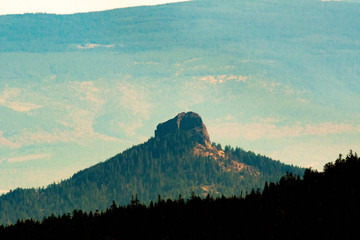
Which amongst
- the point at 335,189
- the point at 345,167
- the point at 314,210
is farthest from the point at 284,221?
the point at 345,167

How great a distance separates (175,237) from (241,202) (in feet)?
83.1

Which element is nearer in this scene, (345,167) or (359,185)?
(359,185)

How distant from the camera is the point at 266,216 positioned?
157 metres

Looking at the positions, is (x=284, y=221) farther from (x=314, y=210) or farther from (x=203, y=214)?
(x=203, y=214)

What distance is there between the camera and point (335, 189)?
158m

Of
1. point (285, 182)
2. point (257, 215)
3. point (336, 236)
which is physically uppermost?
point (285, 182)

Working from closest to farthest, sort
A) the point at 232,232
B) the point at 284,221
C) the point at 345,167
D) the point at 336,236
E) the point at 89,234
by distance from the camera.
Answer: the point at 336,236
the point at 284,221
the point at 232,232
the point at 345,167
the point at 89,234

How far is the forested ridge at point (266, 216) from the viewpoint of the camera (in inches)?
Result: 5266

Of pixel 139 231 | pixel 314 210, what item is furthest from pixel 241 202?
pixel 314 210

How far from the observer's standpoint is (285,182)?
193 meters

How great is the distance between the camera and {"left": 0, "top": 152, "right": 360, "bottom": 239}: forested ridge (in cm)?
13375

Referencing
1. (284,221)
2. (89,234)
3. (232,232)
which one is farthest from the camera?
(89,234)

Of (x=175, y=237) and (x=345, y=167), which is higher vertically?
(x=345, y=167)

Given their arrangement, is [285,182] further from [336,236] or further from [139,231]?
[336,236]
